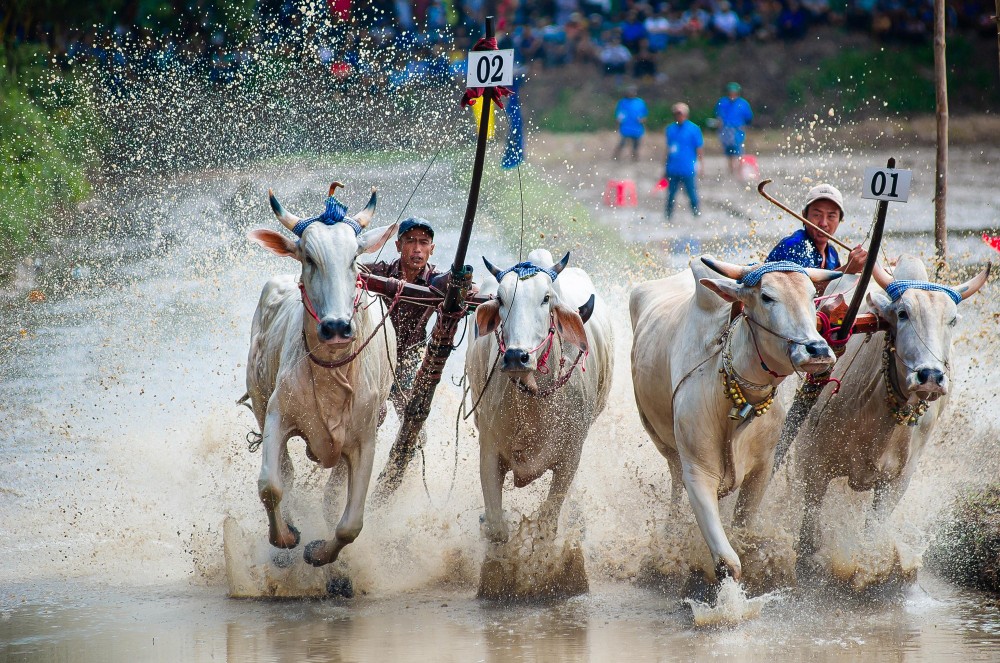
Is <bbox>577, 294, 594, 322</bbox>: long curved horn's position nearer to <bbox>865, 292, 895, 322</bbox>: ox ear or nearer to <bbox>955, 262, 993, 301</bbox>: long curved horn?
<bbox>865, 292, 895, 322</bbox>: ox ear

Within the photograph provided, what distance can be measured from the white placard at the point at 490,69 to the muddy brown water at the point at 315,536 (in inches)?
85.9

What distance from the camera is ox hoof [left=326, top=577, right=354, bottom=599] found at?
7477 millimetres

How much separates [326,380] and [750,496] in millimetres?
2246

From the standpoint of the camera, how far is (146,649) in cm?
651

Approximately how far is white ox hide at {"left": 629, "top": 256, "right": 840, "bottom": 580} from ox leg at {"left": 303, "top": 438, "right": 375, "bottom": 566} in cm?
163

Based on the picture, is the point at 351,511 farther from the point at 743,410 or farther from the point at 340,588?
the point at 743,410

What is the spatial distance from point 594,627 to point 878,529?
1.64 metres

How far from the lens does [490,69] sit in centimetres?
690

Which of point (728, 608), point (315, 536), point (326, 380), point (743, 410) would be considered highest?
point (326, 380)

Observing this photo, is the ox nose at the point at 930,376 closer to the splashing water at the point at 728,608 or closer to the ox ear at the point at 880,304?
the ox ear at the point at 880,304

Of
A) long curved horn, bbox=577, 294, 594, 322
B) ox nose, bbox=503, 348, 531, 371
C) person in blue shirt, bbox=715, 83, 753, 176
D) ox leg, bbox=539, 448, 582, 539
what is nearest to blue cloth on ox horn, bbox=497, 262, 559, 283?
long curved horn, bbox=577, 294, 594, 322

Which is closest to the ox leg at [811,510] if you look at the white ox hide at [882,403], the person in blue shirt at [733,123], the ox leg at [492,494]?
the white ox hide at [882,403]

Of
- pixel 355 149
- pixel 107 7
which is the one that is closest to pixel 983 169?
pixel 355 149

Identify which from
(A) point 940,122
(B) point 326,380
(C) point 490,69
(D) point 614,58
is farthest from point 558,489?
(D) point 614,58
